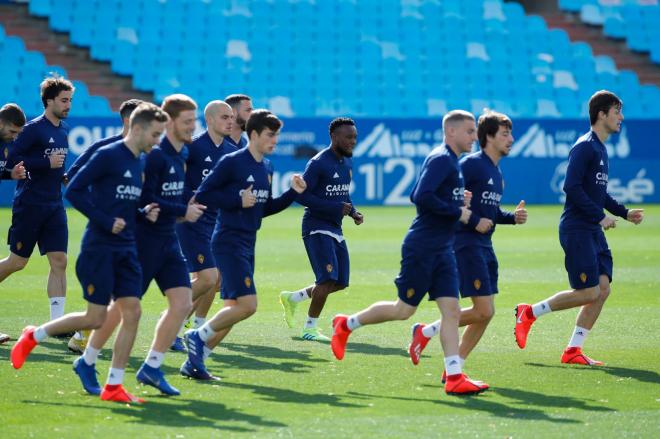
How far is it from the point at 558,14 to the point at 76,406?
107 feet

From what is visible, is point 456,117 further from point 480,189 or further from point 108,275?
point 108,275

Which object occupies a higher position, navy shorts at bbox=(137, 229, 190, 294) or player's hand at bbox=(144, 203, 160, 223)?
player's hand at bbox=(144, 203, 160, 223)

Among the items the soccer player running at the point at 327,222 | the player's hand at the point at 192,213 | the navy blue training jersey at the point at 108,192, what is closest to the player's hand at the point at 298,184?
the player's hand at the point at 192,213

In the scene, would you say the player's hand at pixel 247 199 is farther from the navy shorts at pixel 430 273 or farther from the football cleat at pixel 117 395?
the football cleat at pixel 117 395

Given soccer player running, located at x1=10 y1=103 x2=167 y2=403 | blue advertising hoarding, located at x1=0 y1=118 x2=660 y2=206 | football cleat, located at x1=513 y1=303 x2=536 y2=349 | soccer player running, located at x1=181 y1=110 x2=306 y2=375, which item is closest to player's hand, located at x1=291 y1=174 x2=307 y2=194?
soccer player running, located at x1=181 y1=110 x2=306 y2=375

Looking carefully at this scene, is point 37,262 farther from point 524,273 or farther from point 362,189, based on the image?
point 362,189

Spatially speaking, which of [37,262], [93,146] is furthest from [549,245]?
[93,146]

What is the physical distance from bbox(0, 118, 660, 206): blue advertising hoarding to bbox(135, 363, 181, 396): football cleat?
66.1 feet

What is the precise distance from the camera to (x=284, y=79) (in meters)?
32.8

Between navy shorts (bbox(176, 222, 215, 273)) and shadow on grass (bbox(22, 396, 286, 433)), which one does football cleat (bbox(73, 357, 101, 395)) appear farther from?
navy shorts (bbox(176, 222, 215, 273))

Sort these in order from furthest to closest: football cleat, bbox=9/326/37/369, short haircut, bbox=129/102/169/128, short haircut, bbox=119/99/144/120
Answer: short haircut, bbox=119/99/144/120
football cleat, bbox=9/326/37/369
short haircut, bbox=129/102/169/128

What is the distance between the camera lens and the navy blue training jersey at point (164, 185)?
8219 millimetres

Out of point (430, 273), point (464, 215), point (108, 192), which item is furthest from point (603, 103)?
point (108, 192)

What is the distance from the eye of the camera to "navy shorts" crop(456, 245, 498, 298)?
29.4 feet
